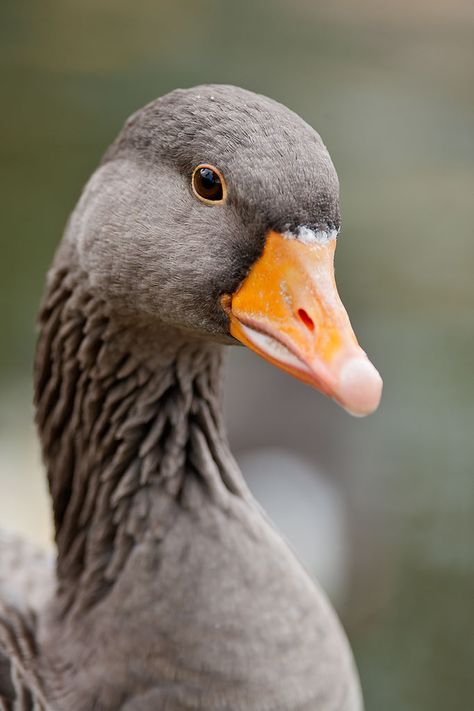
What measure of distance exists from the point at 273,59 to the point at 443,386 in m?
4.03

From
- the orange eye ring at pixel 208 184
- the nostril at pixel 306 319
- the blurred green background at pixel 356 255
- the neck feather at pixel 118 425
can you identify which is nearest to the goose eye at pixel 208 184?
the orange eye ring at pixel 208 184

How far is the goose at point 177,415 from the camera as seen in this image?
1.98m

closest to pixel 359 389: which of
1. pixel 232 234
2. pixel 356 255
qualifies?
pixel 232 234

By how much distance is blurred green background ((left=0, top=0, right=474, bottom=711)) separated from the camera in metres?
5.20

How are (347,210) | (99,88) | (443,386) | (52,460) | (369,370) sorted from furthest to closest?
(99,88) → (347,210) → (443,386) → (52,460) → (369,370)

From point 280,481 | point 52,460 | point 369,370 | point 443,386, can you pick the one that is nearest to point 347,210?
point 443,386

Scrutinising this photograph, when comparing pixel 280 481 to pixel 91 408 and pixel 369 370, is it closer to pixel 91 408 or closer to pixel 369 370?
pixel 91 408

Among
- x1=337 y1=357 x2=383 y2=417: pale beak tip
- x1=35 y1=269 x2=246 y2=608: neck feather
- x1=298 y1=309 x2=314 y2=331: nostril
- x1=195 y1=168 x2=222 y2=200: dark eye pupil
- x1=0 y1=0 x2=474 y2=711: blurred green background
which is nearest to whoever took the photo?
x1=337 y1=357 x2=383 y2=417: pale beak tip

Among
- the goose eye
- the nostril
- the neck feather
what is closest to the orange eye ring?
the goose eye

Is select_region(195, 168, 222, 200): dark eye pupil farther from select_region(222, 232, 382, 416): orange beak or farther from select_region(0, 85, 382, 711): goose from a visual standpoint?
select_region(222, 232, 382, 416): orange beak

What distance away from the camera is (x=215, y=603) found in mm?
2361

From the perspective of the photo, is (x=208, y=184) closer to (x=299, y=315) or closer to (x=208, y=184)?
(x=208, y=184)

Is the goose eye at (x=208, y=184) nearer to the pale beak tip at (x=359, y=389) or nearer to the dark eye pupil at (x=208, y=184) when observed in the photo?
the dark eye pupil at (x=208, y=184)

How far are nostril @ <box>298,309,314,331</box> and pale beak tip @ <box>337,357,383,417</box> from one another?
133 mm
